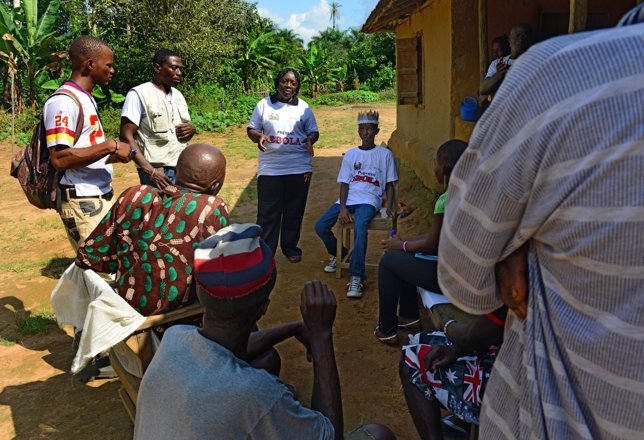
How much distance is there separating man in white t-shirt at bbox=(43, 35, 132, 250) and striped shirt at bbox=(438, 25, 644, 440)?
266 cm

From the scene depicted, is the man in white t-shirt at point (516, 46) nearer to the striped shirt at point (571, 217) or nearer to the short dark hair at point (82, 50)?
the short dark hair at point (82, 50)

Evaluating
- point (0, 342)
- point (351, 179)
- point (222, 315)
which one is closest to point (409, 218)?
point (351, 179)

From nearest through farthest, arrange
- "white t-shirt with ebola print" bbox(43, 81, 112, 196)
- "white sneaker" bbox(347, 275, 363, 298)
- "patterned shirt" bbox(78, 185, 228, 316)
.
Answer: "patterned shirt" bbox(78, 185, 228, 316) < "white t-shirt with ebola print" bbox(43, 81, 112, 196) < "white sneaker" bbox(347, 275, 363, 298)

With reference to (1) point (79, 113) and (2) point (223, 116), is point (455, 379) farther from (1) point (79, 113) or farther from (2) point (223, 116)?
(2) point (223, 116)

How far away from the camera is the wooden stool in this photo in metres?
4.57

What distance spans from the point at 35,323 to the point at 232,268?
335cm

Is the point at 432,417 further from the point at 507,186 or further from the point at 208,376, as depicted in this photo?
the point at 507,186

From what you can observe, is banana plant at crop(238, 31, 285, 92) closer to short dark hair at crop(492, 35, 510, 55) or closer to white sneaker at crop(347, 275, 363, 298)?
short dark hair at crop(492, 35, 510, 55)

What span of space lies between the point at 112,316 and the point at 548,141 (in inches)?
72.8

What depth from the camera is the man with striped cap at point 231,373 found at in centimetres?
133

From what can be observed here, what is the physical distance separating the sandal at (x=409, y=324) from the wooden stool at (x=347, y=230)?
→ 97cm

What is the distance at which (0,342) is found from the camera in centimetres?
392

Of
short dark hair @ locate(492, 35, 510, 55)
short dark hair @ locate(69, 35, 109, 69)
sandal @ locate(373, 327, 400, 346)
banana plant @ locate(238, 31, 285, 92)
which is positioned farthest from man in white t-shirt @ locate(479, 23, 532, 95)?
banana plant @ locate(238, 31, 285, 92)

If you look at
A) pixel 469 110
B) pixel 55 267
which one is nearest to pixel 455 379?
pixel 469 110
